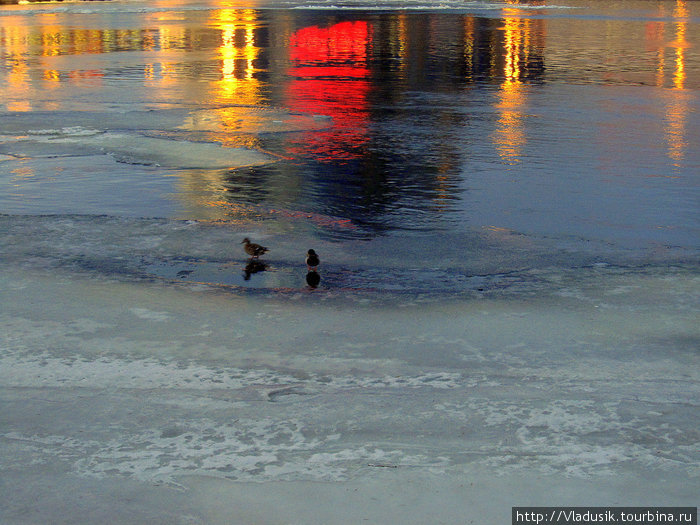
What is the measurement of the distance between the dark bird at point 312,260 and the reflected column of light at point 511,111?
5.18 metres

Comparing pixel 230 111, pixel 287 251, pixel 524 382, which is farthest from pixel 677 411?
pixel 230 111

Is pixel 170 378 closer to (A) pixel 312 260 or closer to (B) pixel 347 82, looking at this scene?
(A) pixel 312 260

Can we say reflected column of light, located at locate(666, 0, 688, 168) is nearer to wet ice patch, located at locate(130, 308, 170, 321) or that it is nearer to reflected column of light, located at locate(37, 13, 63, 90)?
wet ice patch, located at locate(130, 308, 170, 321)

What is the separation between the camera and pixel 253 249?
24.6ft

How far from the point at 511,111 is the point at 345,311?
10599 millimetres

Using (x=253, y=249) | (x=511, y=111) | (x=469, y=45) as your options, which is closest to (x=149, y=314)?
(x=253, y=249)

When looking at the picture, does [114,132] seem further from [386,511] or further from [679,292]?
[386,511]

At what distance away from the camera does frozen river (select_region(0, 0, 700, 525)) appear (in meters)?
3.98

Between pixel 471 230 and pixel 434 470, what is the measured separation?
184 inches

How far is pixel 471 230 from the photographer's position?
334 inches

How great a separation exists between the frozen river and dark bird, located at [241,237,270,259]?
0.09 m

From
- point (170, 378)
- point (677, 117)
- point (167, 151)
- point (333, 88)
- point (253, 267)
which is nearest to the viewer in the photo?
point (170, 378)

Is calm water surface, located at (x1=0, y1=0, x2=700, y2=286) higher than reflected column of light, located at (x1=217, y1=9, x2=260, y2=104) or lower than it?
lower

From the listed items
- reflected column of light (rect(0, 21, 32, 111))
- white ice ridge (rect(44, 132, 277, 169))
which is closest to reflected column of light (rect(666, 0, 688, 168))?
white ice ridge (rect(44, 132, 277, 169))
